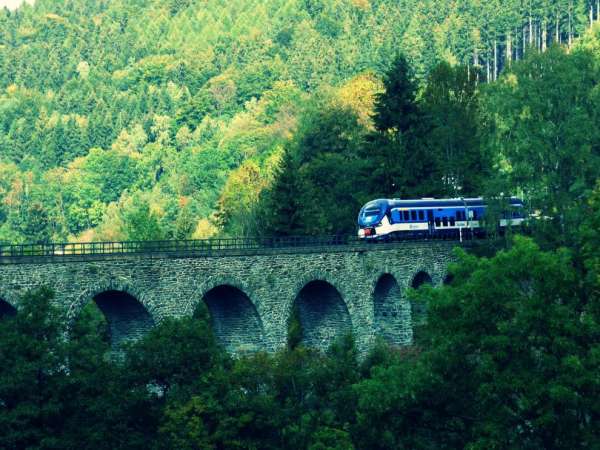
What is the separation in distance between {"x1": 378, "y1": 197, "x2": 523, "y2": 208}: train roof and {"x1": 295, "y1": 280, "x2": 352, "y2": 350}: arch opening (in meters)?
11.8

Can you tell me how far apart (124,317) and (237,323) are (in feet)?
27.7

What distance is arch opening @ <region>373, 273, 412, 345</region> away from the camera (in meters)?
78.9

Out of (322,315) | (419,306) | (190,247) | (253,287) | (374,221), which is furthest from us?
(374,221)

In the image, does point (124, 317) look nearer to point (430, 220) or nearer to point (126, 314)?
point (126, 314)

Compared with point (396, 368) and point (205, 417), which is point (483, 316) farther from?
point (205, 417)

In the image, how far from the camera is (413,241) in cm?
8356

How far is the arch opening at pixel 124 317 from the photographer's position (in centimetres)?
6000

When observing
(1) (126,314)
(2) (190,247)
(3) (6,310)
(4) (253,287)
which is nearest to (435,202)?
(2) (190,247)

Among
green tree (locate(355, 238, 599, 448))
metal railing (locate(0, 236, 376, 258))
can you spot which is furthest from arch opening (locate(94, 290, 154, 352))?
green tree (locate(355, 238, 599, 448))

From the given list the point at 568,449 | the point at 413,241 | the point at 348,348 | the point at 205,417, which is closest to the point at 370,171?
the point at 413,241

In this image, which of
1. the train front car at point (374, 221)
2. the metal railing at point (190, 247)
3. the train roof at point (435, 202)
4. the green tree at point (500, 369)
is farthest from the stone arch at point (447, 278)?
the green tree at point (500, 369)

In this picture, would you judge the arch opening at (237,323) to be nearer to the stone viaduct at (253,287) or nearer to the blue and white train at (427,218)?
the stone viaduct at (253,287)

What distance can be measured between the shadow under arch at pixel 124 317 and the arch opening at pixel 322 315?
15.2m

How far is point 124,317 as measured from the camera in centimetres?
6044
